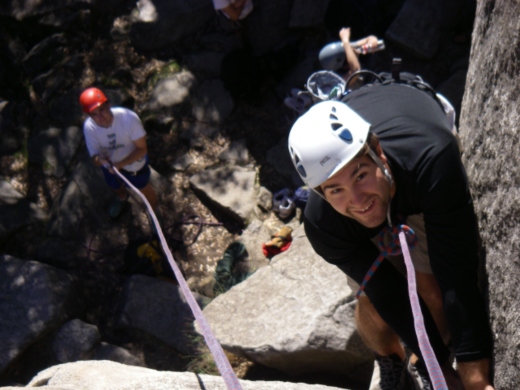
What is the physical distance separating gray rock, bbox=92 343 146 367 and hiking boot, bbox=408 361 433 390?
2954 millimetres

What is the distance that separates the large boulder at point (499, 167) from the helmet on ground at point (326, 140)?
1.57ft

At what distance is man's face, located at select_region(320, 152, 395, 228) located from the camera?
2434mm

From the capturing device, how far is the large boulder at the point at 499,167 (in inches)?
86.7

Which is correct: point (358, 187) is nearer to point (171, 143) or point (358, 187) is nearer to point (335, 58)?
point (335, 58)

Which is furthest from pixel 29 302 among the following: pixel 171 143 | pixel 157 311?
pixel 171 143

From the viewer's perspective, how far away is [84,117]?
7387 millimetres

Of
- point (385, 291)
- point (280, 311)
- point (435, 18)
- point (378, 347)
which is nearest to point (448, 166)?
point (385, 291)

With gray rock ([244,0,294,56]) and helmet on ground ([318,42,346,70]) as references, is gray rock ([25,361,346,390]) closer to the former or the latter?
helmet on ground ([318,42,346,70])

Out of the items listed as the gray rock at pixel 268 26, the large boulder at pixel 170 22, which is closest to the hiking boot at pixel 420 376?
the gray rock at pixel 268 26

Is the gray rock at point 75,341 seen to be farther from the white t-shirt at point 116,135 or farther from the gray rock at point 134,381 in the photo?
the gray rock at point 134,381

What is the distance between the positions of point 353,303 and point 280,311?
0.54 metres

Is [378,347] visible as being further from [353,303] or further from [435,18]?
[435,18]

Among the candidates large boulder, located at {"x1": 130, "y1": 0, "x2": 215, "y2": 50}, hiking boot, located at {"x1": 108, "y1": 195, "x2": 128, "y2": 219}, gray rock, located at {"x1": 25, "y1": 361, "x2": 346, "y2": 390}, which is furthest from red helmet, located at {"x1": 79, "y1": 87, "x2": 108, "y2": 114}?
gray rock, located at {"x1": 25, "y1": 361, "x2": 346, "y2": 390}

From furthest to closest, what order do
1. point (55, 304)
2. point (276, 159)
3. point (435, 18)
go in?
point (276, 159) → point (435, 18) → point (55, 304)
